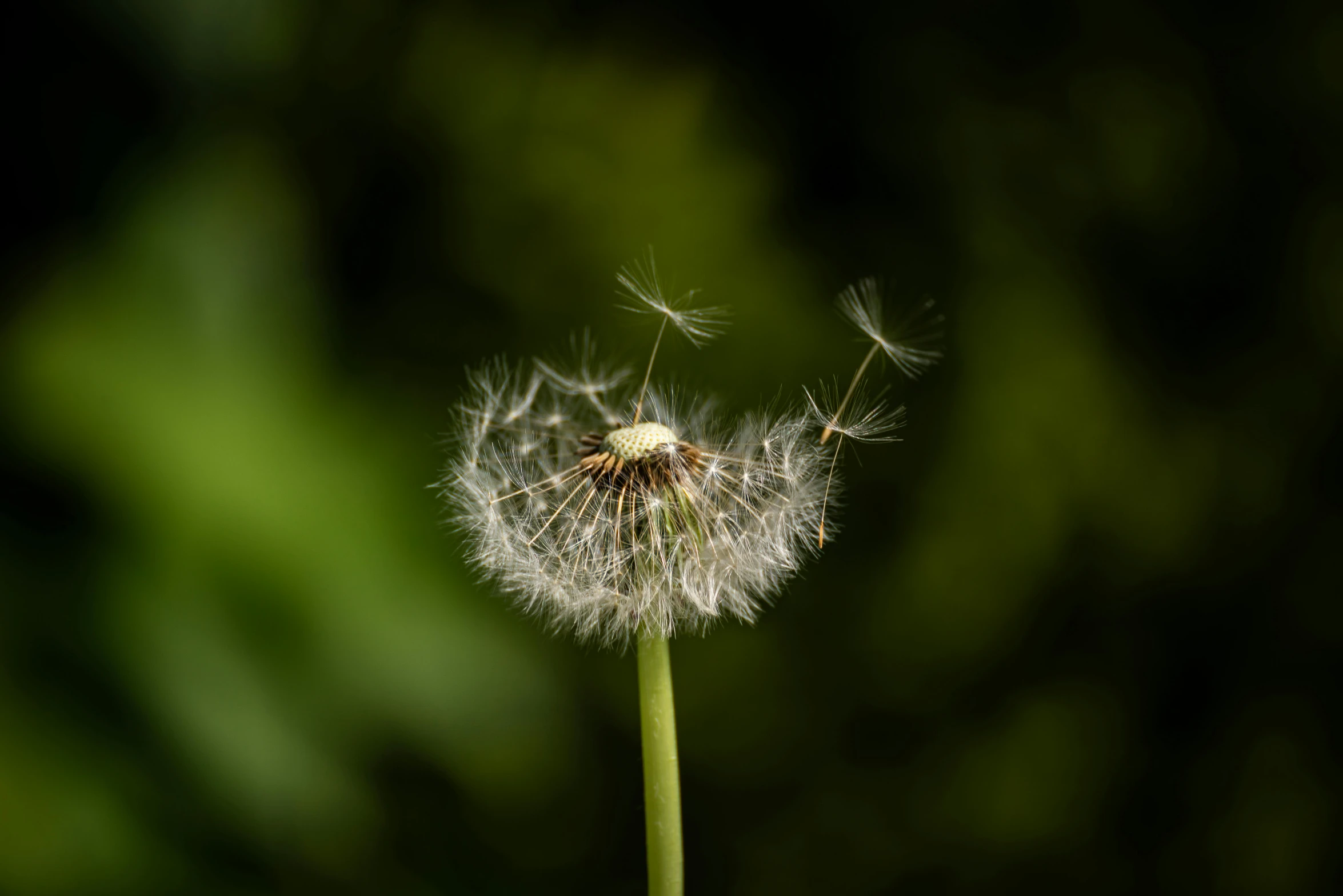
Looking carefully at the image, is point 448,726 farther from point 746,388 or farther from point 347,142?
point 347,142

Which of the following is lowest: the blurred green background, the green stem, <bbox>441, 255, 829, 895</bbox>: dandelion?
the green stem

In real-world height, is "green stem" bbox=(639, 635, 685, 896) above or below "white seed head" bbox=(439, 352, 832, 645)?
below

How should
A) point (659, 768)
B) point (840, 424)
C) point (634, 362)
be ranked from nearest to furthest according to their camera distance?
point (659, 768), point (840, 424), point (634, 362)

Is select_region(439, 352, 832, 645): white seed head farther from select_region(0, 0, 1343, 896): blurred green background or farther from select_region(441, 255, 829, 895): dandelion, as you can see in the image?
select_region(0, 0, 1343, 896): blurred green background

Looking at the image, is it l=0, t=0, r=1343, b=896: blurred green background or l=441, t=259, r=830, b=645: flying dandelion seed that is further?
l=0, t=0, r=1343, b=896: blurred green background

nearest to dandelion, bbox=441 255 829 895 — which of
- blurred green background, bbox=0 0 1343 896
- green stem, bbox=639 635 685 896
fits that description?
green stem, bbox=639 635 685 896

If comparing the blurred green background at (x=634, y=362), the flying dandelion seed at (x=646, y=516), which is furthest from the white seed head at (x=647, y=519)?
the blurred green background at (x=634, y=362)

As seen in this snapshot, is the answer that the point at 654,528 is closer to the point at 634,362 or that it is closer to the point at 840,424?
the point at 840,424

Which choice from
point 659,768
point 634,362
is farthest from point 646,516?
point 634,362
